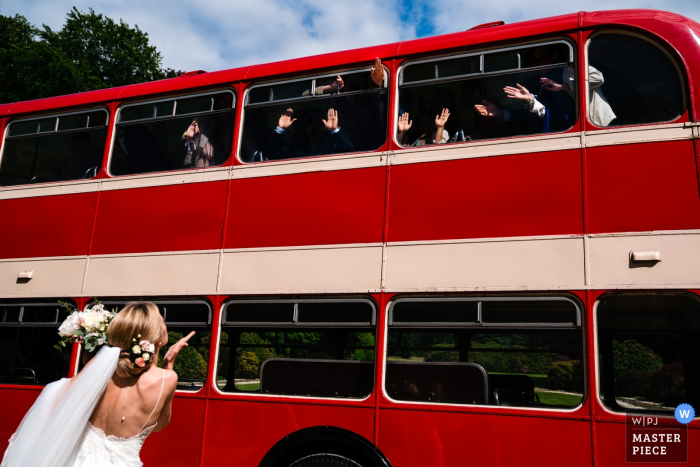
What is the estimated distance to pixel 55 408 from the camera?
2.90m

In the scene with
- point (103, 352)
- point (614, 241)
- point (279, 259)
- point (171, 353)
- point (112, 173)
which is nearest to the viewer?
point (103, 352)

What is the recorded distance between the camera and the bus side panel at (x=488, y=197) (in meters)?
3.97

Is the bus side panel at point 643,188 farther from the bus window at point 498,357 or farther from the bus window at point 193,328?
the bus window at point 193,328

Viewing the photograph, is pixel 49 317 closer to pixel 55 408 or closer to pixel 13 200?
pixel 13 200

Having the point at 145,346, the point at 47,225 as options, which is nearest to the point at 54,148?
the point at 47,225

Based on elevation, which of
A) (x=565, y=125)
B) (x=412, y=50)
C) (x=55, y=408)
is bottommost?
(x=55, y=408)

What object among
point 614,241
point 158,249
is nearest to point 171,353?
point 158,249

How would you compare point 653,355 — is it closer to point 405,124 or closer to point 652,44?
point 652,44

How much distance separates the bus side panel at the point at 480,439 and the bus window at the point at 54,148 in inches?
153

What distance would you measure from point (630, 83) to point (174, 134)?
396cm

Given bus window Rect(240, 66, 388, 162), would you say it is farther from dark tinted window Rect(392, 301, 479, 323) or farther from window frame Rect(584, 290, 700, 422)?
window frame Rect(584, 290, 700, 422)

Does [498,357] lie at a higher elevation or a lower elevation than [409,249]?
lower

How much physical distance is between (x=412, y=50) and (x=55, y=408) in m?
3.62

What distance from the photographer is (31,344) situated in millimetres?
5441
